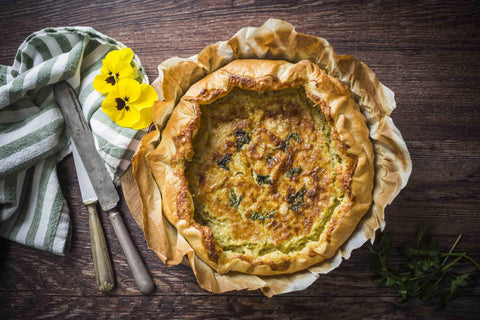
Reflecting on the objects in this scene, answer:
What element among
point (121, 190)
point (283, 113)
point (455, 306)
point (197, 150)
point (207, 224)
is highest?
point (283, 113)

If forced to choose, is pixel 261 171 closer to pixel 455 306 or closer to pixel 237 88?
pixel 237 88

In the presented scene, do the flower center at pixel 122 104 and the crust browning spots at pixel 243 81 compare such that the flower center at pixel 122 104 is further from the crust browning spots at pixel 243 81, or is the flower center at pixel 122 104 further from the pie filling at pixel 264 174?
the crust browning spots at pixel 243 81

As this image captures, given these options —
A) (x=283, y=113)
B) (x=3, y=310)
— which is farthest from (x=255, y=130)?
(x=3, y=310)

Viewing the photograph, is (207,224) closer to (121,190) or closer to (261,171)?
(261,171)

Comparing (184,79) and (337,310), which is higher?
(184,79)

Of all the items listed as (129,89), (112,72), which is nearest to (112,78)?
(112,72)

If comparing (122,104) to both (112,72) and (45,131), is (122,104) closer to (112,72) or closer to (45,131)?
(112,72)

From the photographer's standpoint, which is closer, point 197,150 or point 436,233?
point 197,150

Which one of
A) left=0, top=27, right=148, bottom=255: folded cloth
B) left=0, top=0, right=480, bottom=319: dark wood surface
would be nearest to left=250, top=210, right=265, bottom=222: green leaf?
left=0, top=0, right=480, bottom=319: dark wood surface
